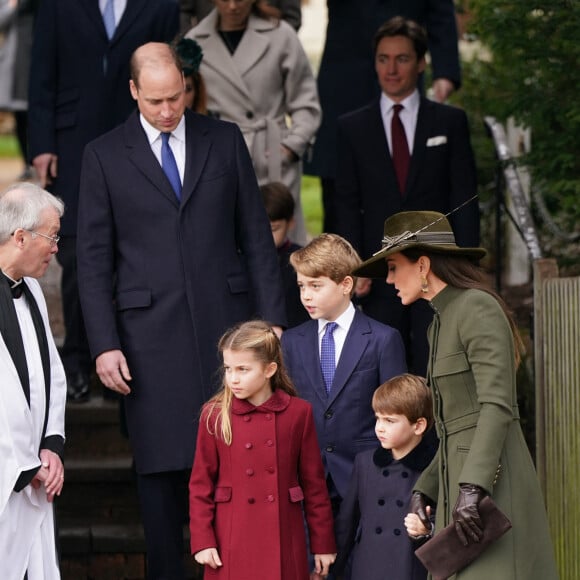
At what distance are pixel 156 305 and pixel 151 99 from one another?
872mm

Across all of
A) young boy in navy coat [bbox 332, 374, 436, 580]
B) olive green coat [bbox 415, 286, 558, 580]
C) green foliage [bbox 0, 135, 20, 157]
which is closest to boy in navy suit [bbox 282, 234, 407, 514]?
young boy in navy coat [bbox 332, 374, 436, 580]

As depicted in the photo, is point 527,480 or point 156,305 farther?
point 156,305

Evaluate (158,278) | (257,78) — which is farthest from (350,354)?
(257,78)

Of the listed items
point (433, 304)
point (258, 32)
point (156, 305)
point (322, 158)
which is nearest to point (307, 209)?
point (322, 158)

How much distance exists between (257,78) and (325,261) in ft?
7.63

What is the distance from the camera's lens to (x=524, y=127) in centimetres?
787

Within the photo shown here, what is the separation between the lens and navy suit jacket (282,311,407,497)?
6.32 meters

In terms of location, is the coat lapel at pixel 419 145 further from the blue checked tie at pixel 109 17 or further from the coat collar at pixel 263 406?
the coat collar at pixel 263 406

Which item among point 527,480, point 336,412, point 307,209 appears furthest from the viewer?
point 307,209

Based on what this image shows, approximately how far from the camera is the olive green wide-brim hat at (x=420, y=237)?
5.38m

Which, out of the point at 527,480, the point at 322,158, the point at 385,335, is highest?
the point at 322,158

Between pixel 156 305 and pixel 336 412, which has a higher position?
pixel 156 305

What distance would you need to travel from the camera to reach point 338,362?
20.9 ft

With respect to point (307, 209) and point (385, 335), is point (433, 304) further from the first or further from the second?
point (307, 209)
